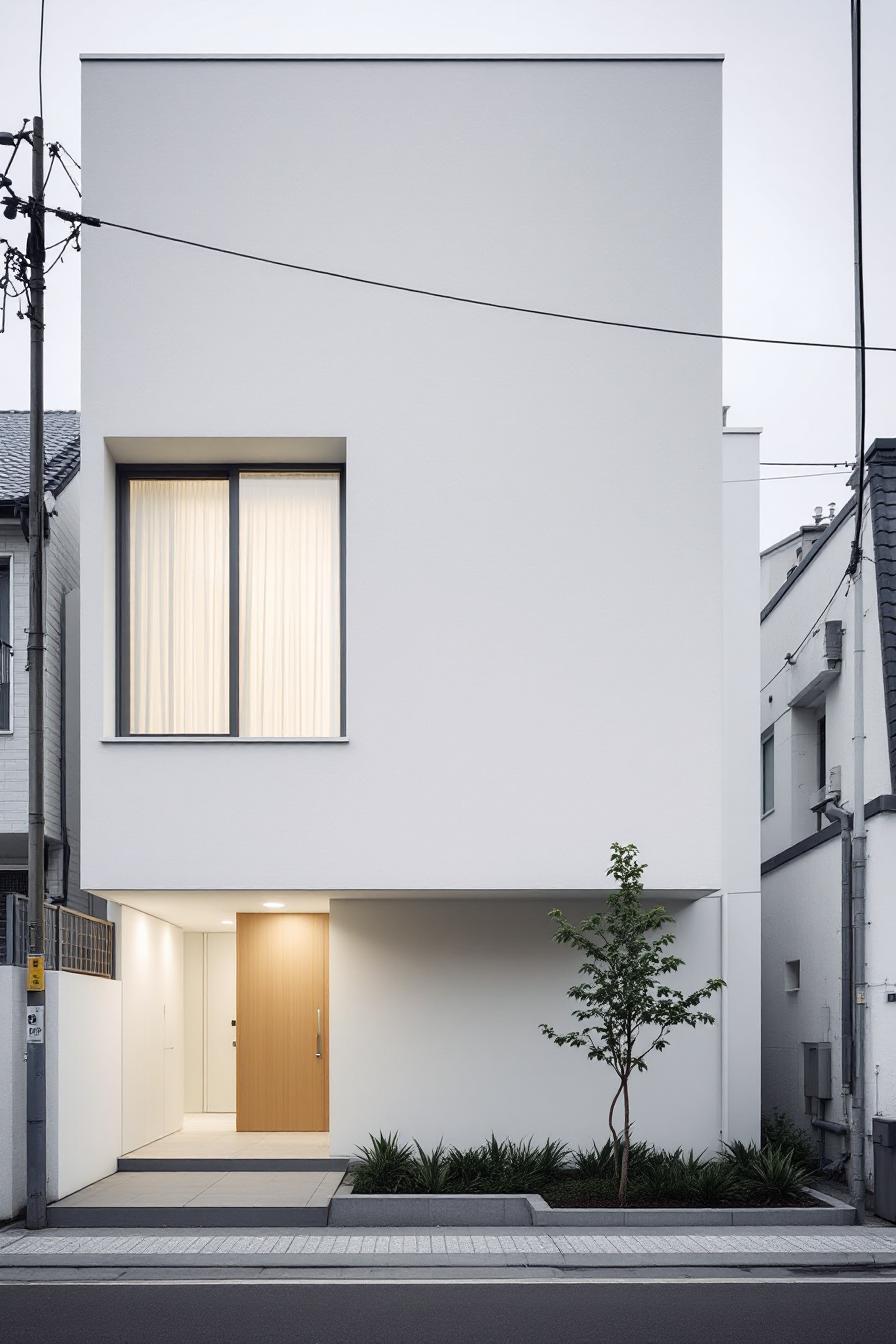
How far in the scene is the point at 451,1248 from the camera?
10.7 meters

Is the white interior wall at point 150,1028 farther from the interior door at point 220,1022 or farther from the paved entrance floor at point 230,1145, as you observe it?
the interior door at point 220,1022

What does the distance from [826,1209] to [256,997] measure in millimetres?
7599

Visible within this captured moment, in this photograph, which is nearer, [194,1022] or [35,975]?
[35,975]

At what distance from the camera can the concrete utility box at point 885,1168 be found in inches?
468

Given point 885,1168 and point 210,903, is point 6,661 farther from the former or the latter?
point 885,1168

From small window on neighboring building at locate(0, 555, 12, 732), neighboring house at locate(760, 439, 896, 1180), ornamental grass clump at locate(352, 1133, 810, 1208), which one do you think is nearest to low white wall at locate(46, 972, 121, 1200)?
ornamental grass clump at locate(352, 1133, 810, 1208)

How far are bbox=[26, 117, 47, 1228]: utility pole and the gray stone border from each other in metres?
2.70

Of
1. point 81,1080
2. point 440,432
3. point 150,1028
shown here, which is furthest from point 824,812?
point 81,1080

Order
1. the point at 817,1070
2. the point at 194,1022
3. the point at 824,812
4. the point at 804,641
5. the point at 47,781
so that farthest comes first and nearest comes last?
the point at 194,1022
the point at 804,641
the point at 824,812
the point at 817,1070
the point at 47,781

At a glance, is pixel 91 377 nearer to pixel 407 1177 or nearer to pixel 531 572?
pixel 531 572

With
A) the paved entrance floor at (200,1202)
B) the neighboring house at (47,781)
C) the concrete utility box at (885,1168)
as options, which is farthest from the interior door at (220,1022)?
the concrete utility box at (885,1168)

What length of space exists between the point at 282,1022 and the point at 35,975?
5.22 meters

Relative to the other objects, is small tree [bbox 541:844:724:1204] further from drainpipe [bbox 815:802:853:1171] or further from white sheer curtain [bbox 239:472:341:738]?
white sheer curtain [bbox 239:472:341:738]

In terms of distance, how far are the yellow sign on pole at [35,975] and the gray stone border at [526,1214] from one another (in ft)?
11.0
